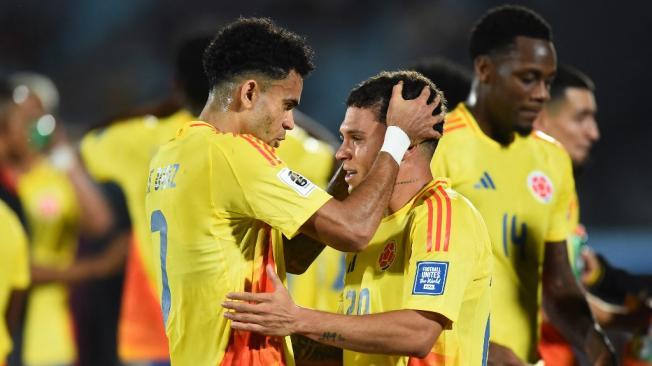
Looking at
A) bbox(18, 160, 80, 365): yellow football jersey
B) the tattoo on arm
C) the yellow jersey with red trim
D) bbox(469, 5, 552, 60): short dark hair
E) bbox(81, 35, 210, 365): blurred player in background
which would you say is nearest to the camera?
the tattoo on arm

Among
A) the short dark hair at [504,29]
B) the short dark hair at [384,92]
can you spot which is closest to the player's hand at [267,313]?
the short dark hair at [384,92]

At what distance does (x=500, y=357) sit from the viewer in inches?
164

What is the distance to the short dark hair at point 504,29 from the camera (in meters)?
4.84

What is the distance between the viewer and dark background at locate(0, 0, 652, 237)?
1123 centimetres

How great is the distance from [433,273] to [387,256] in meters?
0.25

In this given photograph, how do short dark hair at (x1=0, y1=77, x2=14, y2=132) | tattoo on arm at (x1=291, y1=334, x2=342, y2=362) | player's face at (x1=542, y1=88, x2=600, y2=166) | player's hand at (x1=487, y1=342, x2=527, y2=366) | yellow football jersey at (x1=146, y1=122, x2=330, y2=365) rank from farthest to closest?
short dark hair at (x1=0, y1=77, x2=14, y2=132) < player's face at (x1=542, y1=88, x2=600, y2=166) < player's hand at (x1=487, y1=342, x2=527, y2=366) < tattoo on arm at (x1=291, y1=334, x2=342, y2=362) < yellow football jersey at (x1=146, y1=122, x2=330, y2=365)

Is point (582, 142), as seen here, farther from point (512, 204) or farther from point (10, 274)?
point (10, 274)

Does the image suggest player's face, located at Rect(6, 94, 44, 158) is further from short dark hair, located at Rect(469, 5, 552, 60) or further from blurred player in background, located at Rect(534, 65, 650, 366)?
short dark hair, located at Rect(469, 5, 552, 60)

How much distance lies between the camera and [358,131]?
3.59 m

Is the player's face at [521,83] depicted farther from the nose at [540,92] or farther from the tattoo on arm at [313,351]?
the tattoo on arm at [313,351]

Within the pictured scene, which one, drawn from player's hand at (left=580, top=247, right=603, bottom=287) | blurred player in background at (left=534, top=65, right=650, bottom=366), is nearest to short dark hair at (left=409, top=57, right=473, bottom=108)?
blurred player in background at (left=534, top=65, right=650, bottom=366)

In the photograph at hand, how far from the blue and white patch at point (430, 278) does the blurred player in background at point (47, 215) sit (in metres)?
4.45

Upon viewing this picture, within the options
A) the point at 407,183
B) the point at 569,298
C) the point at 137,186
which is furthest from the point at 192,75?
the point at 407,183

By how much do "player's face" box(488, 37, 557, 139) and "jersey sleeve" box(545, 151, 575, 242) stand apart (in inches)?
8.9
